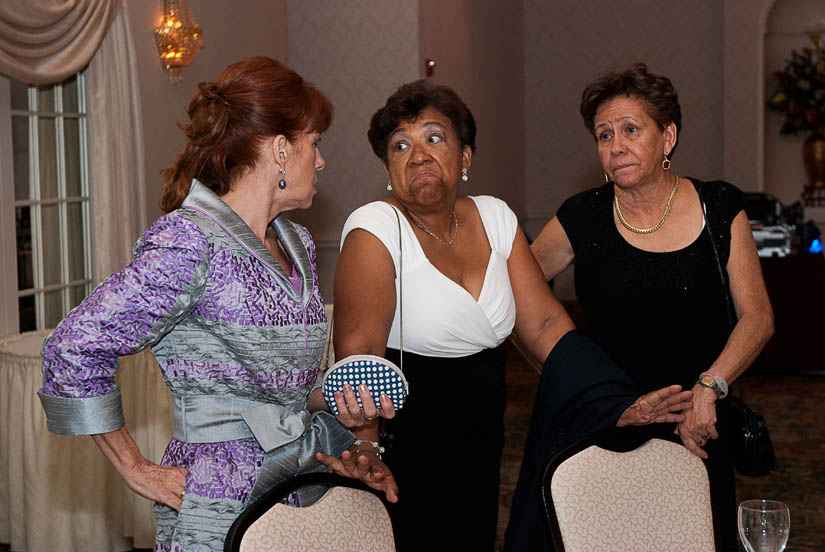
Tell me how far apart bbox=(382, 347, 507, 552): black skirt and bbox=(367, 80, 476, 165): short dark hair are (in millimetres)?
503

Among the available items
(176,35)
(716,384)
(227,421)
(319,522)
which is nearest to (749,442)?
(716,384)

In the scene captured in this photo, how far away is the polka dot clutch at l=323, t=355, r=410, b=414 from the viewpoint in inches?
68.4

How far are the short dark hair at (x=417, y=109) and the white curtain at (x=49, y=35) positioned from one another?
2.16m

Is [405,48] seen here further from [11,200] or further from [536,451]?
[536,451]

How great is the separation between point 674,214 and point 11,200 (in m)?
2.90

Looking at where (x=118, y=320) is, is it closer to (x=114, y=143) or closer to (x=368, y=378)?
(x=368, y=378)

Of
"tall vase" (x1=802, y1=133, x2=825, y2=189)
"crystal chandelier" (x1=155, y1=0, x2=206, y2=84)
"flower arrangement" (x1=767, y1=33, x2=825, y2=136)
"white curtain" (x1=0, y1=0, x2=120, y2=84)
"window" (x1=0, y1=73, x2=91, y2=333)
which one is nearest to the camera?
"white curtain" (x1=0, y1=0, x2=120, y2=84)

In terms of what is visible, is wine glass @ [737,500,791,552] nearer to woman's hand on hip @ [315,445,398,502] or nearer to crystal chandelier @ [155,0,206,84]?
woman's hand on hip @ [315,445,398,502]

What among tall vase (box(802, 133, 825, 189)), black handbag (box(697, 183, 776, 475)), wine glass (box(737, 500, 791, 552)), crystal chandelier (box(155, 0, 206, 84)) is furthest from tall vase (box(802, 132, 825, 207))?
wine glass (box(737, 500, 791, 552))

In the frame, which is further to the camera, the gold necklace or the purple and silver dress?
the gold necklace

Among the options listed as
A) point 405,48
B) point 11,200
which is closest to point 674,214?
point 11,200

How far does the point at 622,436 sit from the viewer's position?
2.12m

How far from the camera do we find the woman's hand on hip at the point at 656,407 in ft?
6.96

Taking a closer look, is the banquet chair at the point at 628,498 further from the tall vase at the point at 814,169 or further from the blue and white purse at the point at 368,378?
the tall vase at the point at 814,169
